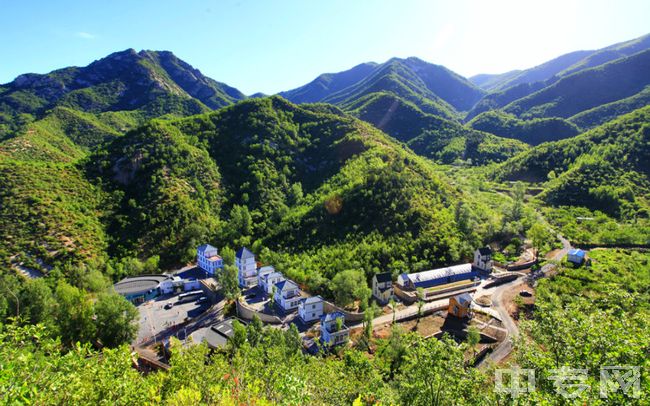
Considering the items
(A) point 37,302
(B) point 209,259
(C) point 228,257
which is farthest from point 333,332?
(A) point 37,302

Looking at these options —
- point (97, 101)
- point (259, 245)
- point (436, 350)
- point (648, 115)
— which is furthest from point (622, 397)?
point (97, 101)

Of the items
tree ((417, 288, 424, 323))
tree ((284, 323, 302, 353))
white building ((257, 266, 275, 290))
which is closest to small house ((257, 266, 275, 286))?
white building ((257, 266, 275, 290))

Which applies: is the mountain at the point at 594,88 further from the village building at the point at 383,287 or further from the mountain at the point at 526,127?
the village building at the point at 383,287

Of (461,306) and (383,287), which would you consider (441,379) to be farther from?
(383,287)

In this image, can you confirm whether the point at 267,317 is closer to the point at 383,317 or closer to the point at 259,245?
the point at 383,317

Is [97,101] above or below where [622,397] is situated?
above

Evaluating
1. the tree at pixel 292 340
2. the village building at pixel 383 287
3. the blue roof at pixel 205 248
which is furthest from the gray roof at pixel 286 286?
the blue roof at pixel 205 248

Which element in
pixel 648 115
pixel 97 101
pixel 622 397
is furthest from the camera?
pixel 97 101
